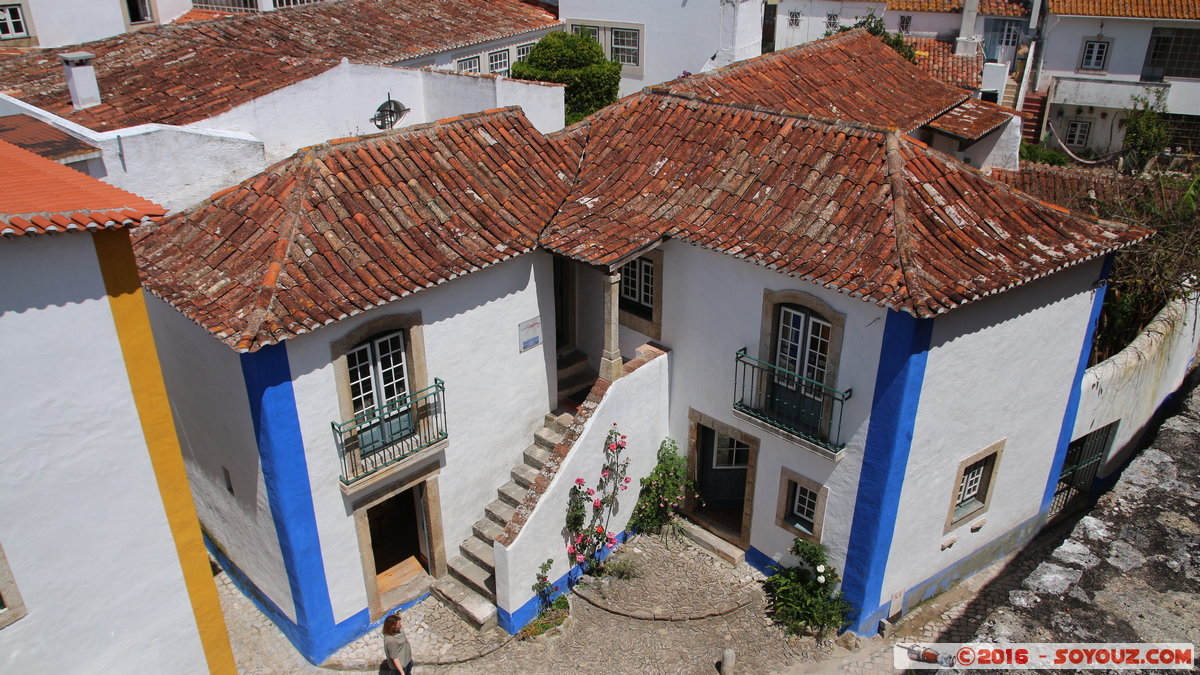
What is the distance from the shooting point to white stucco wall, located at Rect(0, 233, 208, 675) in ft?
25.5

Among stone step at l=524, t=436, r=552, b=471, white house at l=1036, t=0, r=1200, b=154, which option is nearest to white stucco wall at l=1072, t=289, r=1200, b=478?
stone step at l=524, t=436, r=552, b=471

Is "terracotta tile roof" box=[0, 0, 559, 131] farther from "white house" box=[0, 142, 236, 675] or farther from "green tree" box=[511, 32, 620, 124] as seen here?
"white house" box=[0, 142, 236, 675]

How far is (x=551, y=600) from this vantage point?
13781 mm

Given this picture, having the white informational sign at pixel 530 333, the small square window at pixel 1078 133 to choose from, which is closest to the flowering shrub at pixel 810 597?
the white informational sign at pixel 530 333

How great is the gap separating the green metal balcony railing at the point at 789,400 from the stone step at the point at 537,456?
339 centimetres

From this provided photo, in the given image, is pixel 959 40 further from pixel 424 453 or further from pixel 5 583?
pixel 5 583

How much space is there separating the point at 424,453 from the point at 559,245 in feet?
12.3

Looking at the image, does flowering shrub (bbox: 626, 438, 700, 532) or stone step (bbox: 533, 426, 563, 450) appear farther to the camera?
flowering shrub (bbox: 626, 438, 700, 532)

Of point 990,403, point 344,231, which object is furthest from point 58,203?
point 990,403

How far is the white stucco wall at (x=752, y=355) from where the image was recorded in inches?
468

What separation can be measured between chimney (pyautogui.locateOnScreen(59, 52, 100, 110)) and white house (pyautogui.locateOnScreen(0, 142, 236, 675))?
8.09 metres

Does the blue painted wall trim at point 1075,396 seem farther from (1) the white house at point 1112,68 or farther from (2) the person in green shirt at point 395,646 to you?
(1) the white house at point 1112,68

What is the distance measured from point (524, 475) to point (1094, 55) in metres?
30.5

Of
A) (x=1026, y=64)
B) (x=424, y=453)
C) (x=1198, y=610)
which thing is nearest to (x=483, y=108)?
(x=424, y=453)
